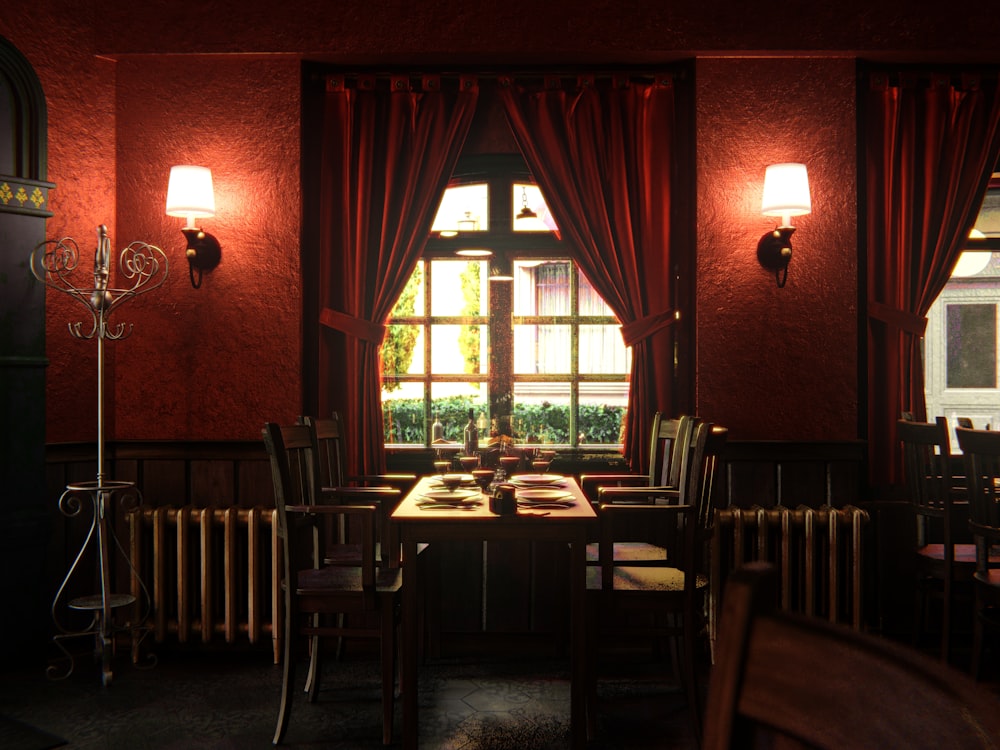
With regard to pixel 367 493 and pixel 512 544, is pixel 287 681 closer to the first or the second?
pixel 367 493

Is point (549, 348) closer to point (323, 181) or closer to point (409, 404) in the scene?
point (409, 404)

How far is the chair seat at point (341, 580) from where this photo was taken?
2881 mm

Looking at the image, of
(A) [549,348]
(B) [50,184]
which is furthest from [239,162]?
(A) [549,348]

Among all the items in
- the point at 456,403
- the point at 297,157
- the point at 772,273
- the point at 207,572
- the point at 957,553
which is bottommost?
the point at 207,572

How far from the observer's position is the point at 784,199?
3.71m

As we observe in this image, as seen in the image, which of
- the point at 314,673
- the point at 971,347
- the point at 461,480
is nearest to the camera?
the point at 461,480

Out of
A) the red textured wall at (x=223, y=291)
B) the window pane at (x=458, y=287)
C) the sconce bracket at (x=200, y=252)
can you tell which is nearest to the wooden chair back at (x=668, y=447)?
the window pane at (x=458, y=287)

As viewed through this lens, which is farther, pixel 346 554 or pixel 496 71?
pixel 496 71

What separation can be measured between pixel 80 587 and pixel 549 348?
2.61 m

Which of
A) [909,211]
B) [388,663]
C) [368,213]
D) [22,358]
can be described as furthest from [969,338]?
[22,358]

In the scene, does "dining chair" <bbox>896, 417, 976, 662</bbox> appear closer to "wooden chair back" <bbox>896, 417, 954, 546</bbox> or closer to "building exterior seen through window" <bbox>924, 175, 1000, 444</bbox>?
"wooden chair back" <bbox>896, 417, 954, 546</bbox>

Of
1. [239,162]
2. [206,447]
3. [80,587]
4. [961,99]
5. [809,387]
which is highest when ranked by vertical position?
[961,99]

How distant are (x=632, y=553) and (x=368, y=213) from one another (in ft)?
6.96

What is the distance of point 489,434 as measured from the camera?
4277 mm
